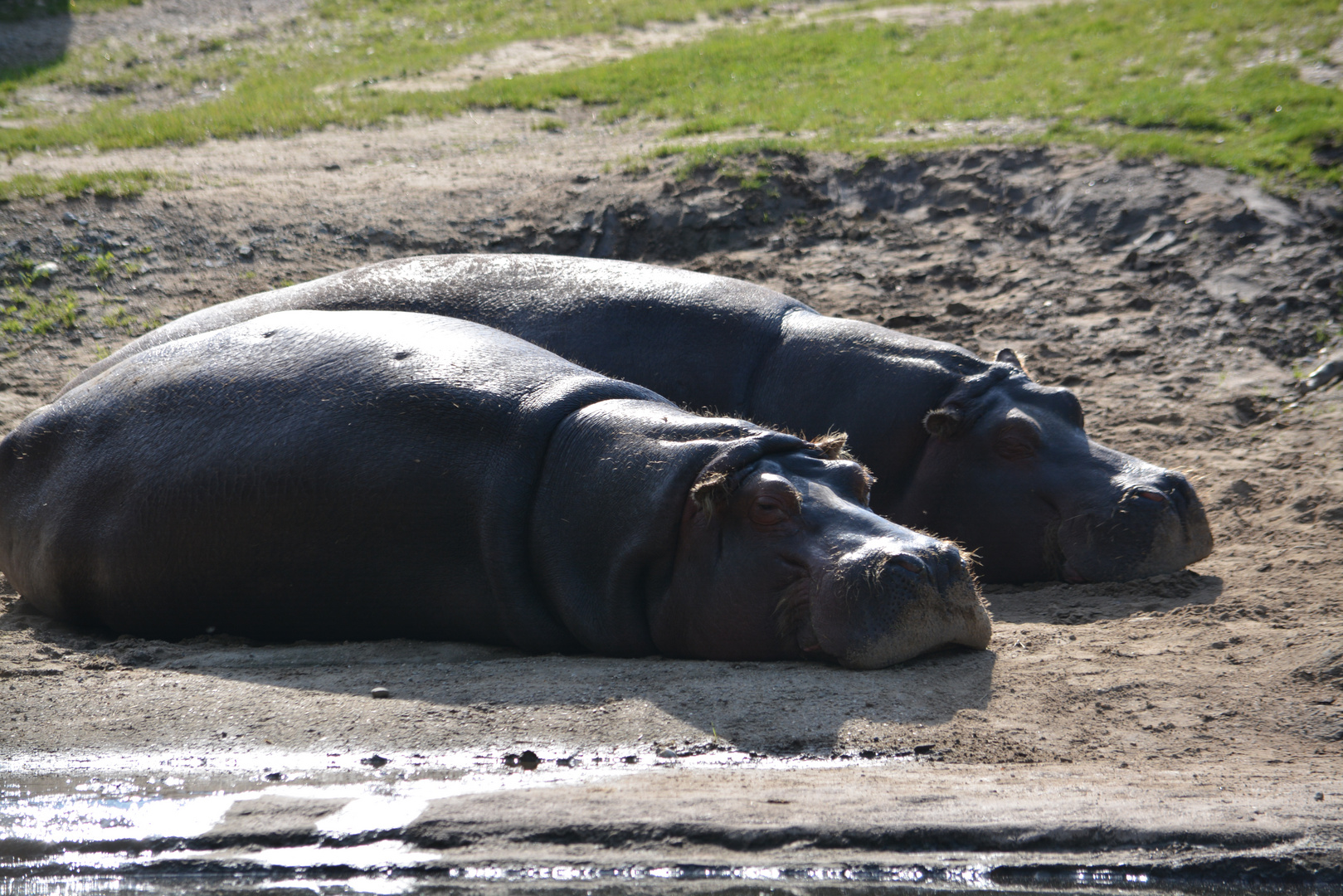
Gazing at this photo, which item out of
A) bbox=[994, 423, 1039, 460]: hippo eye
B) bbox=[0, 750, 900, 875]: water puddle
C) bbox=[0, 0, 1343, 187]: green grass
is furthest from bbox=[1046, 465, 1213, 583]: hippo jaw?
bbox=[0, 0, 1343, 187]: green grass

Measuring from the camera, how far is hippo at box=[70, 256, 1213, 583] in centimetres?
571

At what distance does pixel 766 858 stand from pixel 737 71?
13.4 m

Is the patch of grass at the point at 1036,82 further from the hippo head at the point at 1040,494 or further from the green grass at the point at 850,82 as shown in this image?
the hippo head at the point at 1040,494

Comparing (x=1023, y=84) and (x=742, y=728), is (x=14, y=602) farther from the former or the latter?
(x=1023, y=84)

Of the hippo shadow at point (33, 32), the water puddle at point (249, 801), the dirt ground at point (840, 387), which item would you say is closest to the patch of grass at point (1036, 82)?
the dirt ground at point (840, 387)

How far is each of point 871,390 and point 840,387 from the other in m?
0.15

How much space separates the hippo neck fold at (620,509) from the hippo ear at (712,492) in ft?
0.32

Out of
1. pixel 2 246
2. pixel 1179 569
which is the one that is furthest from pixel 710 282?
pixel 2 246

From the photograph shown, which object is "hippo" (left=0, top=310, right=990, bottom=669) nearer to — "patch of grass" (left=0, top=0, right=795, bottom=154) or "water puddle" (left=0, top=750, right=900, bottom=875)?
"water puddle" (left=0, top=750, right=900, bottom=875)

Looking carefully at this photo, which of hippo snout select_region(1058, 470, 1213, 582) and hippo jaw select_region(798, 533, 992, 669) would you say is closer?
hippo jaw select_region(798, 533, 992, 669)

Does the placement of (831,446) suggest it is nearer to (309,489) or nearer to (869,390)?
(869,390)

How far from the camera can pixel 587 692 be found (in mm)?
4188

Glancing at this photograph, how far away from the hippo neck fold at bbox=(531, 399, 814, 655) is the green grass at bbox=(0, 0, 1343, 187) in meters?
6.06

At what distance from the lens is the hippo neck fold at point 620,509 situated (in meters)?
4.61
